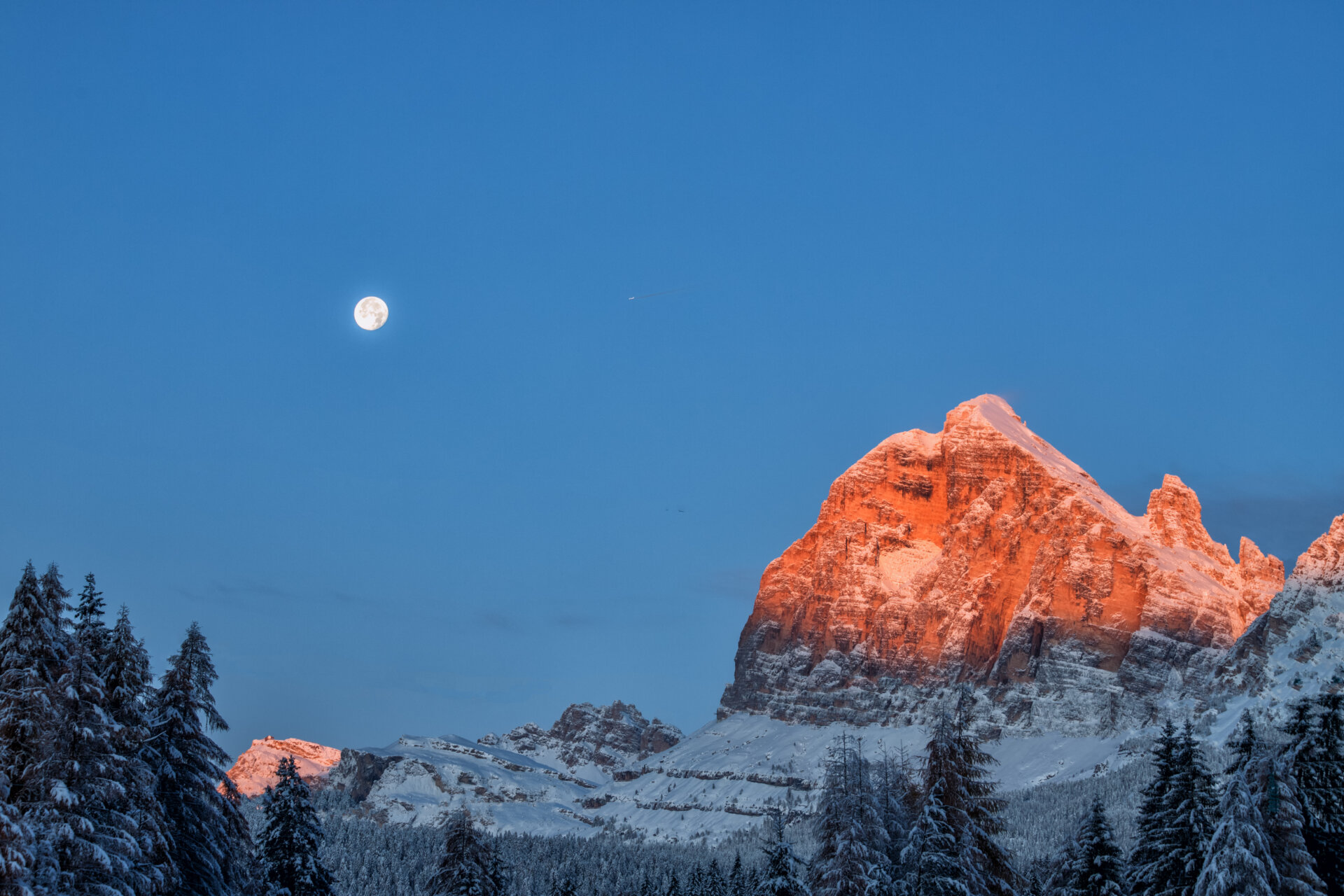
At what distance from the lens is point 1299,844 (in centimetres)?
3406

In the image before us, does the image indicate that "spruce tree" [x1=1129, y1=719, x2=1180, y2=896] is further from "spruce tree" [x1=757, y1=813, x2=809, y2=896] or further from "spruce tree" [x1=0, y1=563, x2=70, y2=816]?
"spruce tree" [x1=0, y1=563, x2=70, y2=816]

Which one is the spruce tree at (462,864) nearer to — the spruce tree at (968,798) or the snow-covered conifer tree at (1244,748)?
the spruce tree at (968,798)

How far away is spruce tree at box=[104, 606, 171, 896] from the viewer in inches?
1217

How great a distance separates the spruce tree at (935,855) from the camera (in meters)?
35.2

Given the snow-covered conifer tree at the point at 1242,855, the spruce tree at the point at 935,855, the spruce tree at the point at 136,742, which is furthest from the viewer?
the spruce tree at the point at 935,855

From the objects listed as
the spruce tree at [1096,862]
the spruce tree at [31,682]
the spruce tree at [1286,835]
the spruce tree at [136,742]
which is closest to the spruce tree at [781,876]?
the spruce tree at [1096,862]

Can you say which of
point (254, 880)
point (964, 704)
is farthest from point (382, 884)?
point (964, 704)

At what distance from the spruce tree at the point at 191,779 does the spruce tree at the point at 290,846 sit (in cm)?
461

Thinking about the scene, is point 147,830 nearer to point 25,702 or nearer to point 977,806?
point 25,702

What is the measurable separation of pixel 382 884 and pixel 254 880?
12026cm

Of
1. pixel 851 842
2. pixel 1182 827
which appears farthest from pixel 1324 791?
pixel 851 842

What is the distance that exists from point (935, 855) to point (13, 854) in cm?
2234

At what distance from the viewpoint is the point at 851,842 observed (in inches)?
1604

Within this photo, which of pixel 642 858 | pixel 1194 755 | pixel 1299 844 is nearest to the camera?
pixel 1299 844
